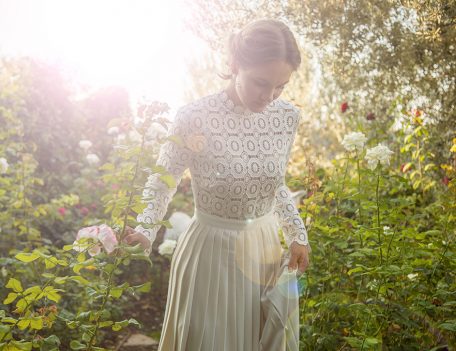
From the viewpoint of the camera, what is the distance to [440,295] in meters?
2.40

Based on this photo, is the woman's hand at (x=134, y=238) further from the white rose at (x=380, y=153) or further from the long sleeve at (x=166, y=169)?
the white rose at (x=380, y=153)

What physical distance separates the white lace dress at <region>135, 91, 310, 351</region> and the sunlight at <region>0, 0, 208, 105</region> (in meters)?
3.56

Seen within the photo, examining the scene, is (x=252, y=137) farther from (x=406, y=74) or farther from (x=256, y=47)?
(x=406, y=74)

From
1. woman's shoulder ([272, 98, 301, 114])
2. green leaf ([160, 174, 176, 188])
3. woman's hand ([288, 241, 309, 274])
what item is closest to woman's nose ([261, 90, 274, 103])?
woman's shoulder ([272, 98, 301, 114])

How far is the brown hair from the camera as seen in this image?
1856 mm

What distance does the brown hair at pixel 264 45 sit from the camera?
73.1 inches

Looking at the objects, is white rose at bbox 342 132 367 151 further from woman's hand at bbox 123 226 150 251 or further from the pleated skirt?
woman's hand at bbox 123 226 150 251

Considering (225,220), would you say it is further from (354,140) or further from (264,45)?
(354,140)

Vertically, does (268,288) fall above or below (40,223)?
above

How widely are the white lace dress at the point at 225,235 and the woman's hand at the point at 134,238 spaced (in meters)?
0.03

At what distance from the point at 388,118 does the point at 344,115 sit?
1016mm

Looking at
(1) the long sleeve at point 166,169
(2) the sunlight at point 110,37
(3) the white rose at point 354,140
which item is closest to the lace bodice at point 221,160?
(1) the long sleeve at point 166,169

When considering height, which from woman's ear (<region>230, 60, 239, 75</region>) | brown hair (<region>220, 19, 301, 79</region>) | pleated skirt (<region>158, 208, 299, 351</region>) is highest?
brown hair (<region>220, 19, 301, 79</region>)

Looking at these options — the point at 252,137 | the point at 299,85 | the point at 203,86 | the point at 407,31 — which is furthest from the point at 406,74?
the point at 203,86
